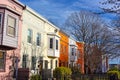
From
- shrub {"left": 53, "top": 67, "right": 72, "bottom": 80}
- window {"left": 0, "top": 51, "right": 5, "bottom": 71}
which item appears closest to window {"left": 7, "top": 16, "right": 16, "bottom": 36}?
window {"left": 0, "top": 51, "right": 5, "bottom": 71}

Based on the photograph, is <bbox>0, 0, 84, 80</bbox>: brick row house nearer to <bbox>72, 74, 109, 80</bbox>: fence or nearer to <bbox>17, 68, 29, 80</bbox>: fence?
<bbox>17, 68, 29, 80</bbox>: fence

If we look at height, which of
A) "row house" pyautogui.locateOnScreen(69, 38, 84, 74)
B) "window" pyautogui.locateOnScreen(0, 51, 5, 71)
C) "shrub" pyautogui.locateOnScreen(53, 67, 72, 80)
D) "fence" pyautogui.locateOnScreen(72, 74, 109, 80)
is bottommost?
"fence" pyautogui.locateOnScreen(72, 74, 109, 80)

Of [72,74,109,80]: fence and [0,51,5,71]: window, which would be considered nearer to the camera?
[0,51,5,71]: window

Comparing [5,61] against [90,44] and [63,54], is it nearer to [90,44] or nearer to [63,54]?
[63,54]

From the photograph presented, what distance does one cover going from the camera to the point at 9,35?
26.7 meters

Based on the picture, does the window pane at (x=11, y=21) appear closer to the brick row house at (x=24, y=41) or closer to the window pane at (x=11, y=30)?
the brick row house at (x=24, y=41)

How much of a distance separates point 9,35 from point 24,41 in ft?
18.8

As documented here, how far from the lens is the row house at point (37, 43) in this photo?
32.9m

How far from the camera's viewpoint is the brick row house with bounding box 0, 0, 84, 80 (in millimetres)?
26673

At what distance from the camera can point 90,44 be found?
214 feet

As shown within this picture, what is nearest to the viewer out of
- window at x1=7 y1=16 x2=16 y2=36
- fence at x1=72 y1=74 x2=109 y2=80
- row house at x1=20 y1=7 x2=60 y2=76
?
window at x1=7 y1=16 x2=16 y2=36

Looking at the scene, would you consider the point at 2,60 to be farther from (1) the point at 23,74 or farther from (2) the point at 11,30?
(1) the point at 23,74

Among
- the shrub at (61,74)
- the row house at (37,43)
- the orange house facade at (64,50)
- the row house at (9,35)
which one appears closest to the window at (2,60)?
the row house at (9,35)

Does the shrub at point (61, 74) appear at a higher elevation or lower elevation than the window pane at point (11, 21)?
lower
